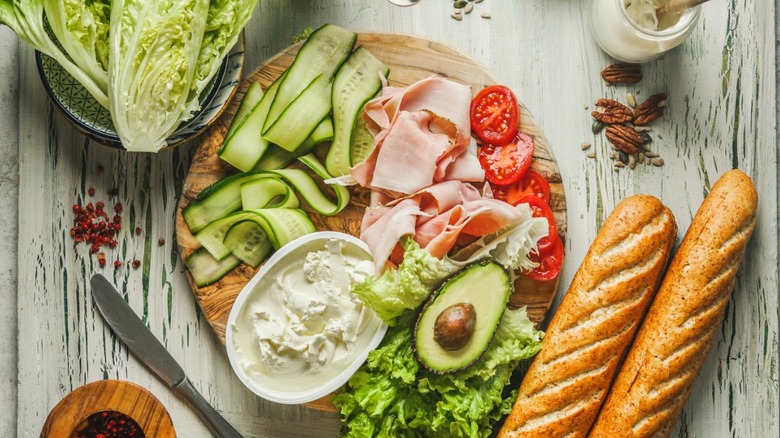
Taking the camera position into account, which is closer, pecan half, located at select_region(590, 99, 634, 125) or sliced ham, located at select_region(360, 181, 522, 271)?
sliced ham, located at select_region(360, 181, 522, 271)

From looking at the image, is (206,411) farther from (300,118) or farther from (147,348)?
(300,118)

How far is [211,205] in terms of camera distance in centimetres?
293

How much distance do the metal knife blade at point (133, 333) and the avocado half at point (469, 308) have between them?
111cm

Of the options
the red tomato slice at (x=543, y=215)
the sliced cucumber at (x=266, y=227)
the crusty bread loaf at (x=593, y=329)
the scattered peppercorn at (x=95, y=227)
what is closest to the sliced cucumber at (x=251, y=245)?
the sliced cucumber at (x=266, y=227)

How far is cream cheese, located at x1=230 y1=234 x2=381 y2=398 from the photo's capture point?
268 cm

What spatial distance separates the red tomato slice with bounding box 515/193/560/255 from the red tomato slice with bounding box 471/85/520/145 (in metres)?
0.26

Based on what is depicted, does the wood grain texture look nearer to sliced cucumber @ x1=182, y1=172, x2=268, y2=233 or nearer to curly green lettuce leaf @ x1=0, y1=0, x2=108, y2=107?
sliced cucumber @ x1=182, y1=172, x2=268, y2=233

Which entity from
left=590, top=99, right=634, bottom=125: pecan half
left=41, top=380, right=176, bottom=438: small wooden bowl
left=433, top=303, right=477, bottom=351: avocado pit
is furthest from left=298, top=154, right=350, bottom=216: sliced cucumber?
left=590, top=99, right=634, bottom=125: pecan half

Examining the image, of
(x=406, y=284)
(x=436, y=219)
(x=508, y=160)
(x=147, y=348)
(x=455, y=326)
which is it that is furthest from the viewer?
(x=147, y=348)

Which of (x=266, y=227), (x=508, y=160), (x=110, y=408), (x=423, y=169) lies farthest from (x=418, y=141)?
(x=110, y=408)

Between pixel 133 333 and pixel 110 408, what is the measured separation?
318 mm

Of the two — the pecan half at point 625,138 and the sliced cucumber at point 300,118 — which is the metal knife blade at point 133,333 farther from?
the pecan half at point 625,138

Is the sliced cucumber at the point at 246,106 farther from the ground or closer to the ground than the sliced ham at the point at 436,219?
farther from the ground

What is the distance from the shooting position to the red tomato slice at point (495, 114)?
9.32 ft
